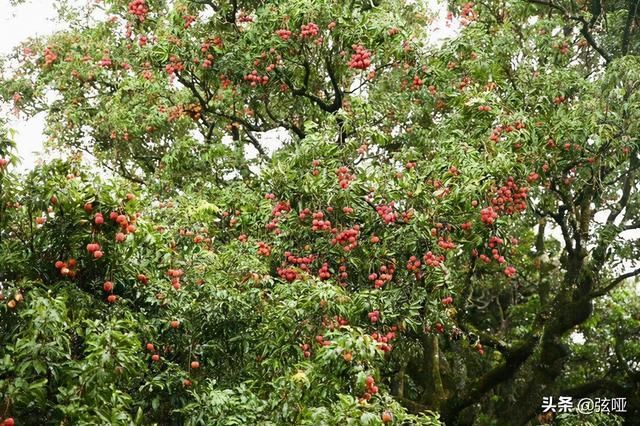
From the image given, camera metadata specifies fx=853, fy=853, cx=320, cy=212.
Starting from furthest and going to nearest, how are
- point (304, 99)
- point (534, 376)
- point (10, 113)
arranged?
Result: point (10, 113), point (534, 376), point (304, 99)

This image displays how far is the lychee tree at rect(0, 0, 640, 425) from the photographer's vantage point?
5359 mm

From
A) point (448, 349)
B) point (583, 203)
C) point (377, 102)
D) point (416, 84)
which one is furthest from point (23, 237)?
point (448, 349)

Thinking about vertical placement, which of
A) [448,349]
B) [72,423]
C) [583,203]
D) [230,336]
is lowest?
[72,423]

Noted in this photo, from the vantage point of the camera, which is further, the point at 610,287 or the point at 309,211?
the point at 610,287

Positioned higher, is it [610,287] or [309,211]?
[610,287]

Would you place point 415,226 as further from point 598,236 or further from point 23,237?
point 598,236

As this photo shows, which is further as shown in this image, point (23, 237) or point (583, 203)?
point (583, 203)

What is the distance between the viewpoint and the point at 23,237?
221 inches

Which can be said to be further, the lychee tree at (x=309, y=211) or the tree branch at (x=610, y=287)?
the tree branch at (x=610, y=287)

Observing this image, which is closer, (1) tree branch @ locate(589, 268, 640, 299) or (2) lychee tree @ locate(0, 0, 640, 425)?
(2) lychee tree @ locate(0, 0, 640, 425)

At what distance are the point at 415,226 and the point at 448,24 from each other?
5.64m

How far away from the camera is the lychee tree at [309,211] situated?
5359 mm

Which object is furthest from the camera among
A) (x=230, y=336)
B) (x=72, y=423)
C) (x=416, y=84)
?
(x=416, y=84)

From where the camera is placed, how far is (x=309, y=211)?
7.23m
